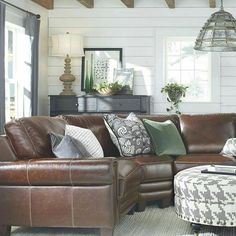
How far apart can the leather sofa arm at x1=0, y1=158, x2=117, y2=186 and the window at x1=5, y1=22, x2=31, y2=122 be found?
302cm

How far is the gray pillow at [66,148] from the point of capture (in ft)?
13.9

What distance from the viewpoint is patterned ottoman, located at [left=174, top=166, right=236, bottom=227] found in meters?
3.93

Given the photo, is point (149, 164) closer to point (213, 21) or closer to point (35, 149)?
point (35, 149)

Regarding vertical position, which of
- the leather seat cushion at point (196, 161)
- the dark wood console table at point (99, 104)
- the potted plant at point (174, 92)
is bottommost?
the leather seat cushion at point (196, 161)

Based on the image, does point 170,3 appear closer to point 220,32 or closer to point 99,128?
point 220,32

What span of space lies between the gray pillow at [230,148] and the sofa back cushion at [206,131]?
0.25m

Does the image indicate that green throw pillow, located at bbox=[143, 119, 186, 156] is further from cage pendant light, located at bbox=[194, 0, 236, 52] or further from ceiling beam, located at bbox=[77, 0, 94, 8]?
ceiling beam, located at bbox=[77, 0, 94, 8]

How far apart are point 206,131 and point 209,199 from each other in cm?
197

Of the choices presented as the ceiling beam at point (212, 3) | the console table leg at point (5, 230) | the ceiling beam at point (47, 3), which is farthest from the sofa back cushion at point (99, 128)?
the ceiling beam at point (212, 3)

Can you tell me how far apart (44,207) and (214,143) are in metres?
2.45

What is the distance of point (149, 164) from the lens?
198 inches

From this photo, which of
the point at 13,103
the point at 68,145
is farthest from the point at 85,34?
the point at 68,145

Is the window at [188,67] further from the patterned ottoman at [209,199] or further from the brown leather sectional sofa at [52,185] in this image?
the patterned ottoman at [209,199]

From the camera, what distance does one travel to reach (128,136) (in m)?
5.37
